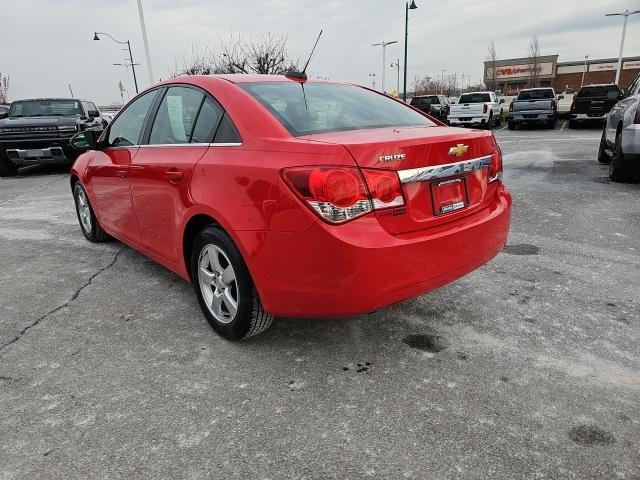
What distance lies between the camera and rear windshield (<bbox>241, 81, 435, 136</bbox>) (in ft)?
8.95

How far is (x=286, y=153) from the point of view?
7.80 feet

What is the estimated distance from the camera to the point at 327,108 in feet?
9.75

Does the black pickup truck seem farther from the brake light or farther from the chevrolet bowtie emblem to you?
the chevrolet bowtie emblem

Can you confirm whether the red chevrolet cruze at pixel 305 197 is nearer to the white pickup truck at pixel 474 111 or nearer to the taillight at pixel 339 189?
the taillight at pixel 339 189

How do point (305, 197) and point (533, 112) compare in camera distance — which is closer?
point (305, 197)

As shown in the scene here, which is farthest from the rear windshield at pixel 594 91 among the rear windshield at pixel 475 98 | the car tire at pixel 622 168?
the car tire at pixel 622 168

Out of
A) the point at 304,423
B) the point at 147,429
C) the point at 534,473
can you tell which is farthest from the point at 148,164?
the point at 534,473

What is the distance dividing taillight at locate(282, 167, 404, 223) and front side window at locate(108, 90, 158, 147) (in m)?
2.00

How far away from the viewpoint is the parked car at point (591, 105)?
1886cm

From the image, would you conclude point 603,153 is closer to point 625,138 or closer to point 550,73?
point 625,138

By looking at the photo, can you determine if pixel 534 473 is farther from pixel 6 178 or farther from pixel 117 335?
pixel 6 178

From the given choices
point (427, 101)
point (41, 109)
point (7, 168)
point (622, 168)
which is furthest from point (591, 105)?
point (7, 168)

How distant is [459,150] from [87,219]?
4135 mm

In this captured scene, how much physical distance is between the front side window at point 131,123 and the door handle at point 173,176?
0.78 metres
